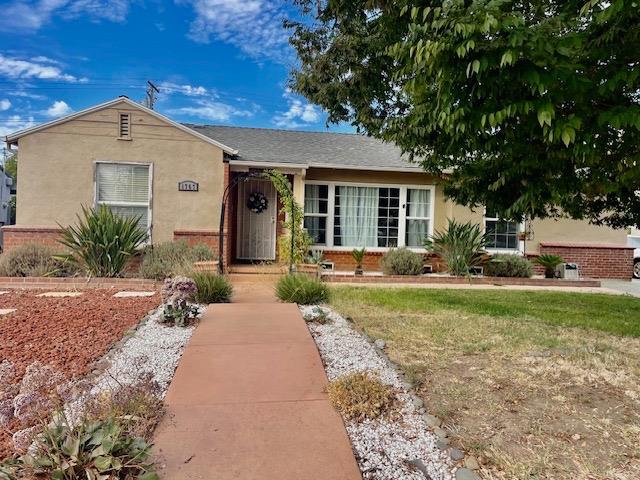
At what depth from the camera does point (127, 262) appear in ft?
33.1

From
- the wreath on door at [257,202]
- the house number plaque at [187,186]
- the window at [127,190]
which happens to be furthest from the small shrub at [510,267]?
the window at [127,190]

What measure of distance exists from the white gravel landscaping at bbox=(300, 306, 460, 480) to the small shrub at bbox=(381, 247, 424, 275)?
24.8ft

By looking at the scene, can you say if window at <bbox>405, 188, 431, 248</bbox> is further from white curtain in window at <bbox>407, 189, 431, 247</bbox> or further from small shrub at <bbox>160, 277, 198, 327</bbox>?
small shrub at <bbox>160, 277, 198, 327</bbox>

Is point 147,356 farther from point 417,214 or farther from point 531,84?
point 417,214

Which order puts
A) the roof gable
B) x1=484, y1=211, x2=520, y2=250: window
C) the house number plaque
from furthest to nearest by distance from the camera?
x1=484, y1=211, x2=520, y2=250: window < the house number plaque < the roof gable

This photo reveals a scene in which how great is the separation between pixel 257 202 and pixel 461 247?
234 inches

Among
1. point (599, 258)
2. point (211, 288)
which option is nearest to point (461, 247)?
point (599, 258)

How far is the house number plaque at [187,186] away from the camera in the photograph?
11516mm

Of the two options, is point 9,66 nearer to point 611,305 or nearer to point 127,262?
point 127,262

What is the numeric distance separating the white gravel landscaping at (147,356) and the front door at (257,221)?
7419 mm

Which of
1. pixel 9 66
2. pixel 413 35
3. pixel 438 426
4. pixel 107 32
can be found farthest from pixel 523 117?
pixel 9 66

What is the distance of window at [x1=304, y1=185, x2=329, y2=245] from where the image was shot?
43.5ft

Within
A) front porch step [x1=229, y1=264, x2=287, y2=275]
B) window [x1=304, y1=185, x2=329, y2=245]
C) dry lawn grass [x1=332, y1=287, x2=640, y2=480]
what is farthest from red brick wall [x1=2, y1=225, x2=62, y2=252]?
dry lawn grass [x1=332, y1=287, x2=640, y2=480]

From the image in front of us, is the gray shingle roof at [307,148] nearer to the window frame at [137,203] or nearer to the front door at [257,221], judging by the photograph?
the front door at [257,221]
